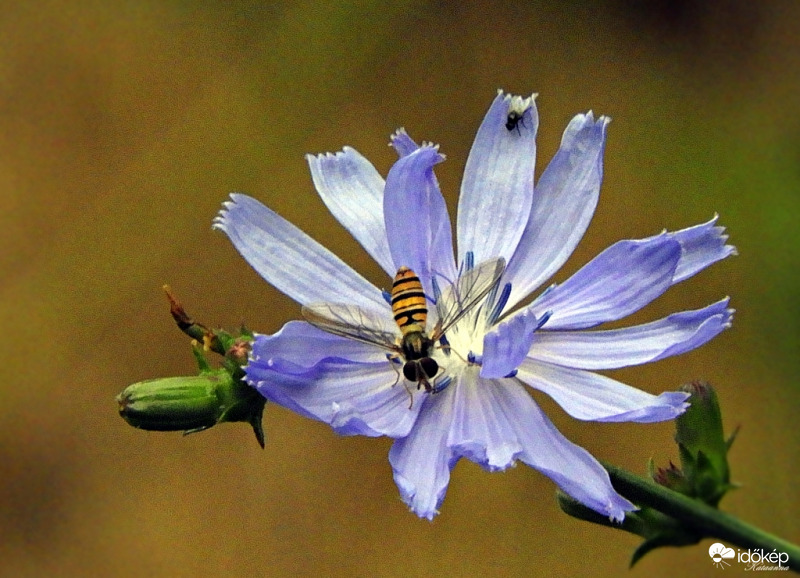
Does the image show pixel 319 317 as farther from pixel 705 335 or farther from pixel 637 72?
pixel 637 72

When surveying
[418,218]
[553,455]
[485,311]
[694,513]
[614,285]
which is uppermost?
[418,218]

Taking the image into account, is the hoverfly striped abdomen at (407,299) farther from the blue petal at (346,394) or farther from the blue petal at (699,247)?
the blue petal at (699,247)

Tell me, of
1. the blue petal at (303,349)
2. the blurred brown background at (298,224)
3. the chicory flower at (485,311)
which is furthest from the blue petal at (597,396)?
the blurred brown background at (298,224)

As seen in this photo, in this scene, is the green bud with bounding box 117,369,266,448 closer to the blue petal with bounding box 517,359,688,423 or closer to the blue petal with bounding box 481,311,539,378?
the blue petal with bounding box 481,311,539,378

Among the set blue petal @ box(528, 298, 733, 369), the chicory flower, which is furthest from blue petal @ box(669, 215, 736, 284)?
blue petal @ box(528, 298, 733, 369)

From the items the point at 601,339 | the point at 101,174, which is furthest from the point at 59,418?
the point at 601,339

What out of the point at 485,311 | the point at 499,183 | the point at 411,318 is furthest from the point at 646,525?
the point at 499,183

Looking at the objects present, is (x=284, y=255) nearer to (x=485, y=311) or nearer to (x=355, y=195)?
(x=355, y=195)
